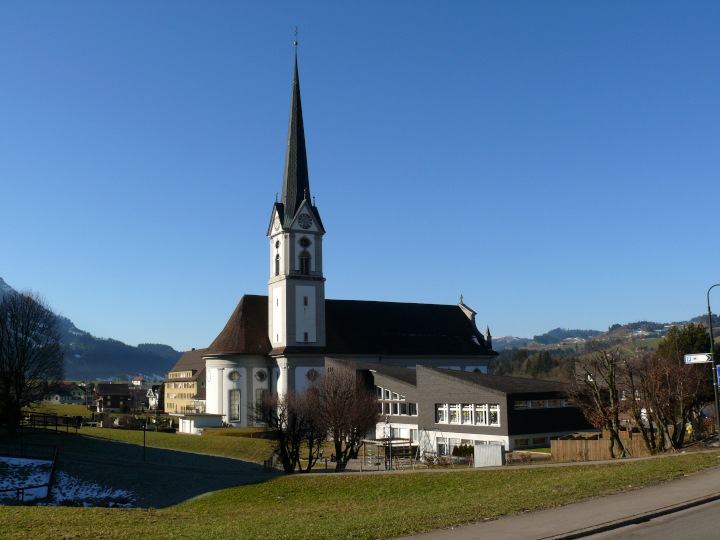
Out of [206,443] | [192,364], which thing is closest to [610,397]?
[206,443]

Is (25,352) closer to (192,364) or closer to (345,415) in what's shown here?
(345,415)

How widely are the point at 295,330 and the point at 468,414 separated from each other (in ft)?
85.7

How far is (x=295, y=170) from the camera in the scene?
7119cm

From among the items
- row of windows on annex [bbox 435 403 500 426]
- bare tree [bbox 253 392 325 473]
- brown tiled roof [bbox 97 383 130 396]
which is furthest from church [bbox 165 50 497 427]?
brown tiled roof [bbox 97 383 130 396]

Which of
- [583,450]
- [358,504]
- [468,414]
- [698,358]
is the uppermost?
[698,358]

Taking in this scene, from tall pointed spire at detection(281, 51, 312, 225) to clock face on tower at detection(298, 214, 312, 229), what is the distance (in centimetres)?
81

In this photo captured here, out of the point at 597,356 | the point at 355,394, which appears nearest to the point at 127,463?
the point at 355,394

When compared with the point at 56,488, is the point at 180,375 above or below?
above

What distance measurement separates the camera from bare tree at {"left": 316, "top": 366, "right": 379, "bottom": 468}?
1656 inches

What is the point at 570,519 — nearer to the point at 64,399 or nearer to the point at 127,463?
the point at 127,463

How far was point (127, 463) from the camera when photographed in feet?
135

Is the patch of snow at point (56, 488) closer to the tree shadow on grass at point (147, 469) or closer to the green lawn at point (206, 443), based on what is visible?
the tree shadow on grass at point (147, 469)

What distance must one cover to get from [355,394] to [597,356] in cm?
1503

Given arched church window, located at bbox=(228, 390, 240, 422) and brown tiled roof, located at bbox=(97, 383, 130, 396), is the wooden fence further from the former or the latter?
brown tiled roof, located at bbox=(97, 383, 130, 396)
